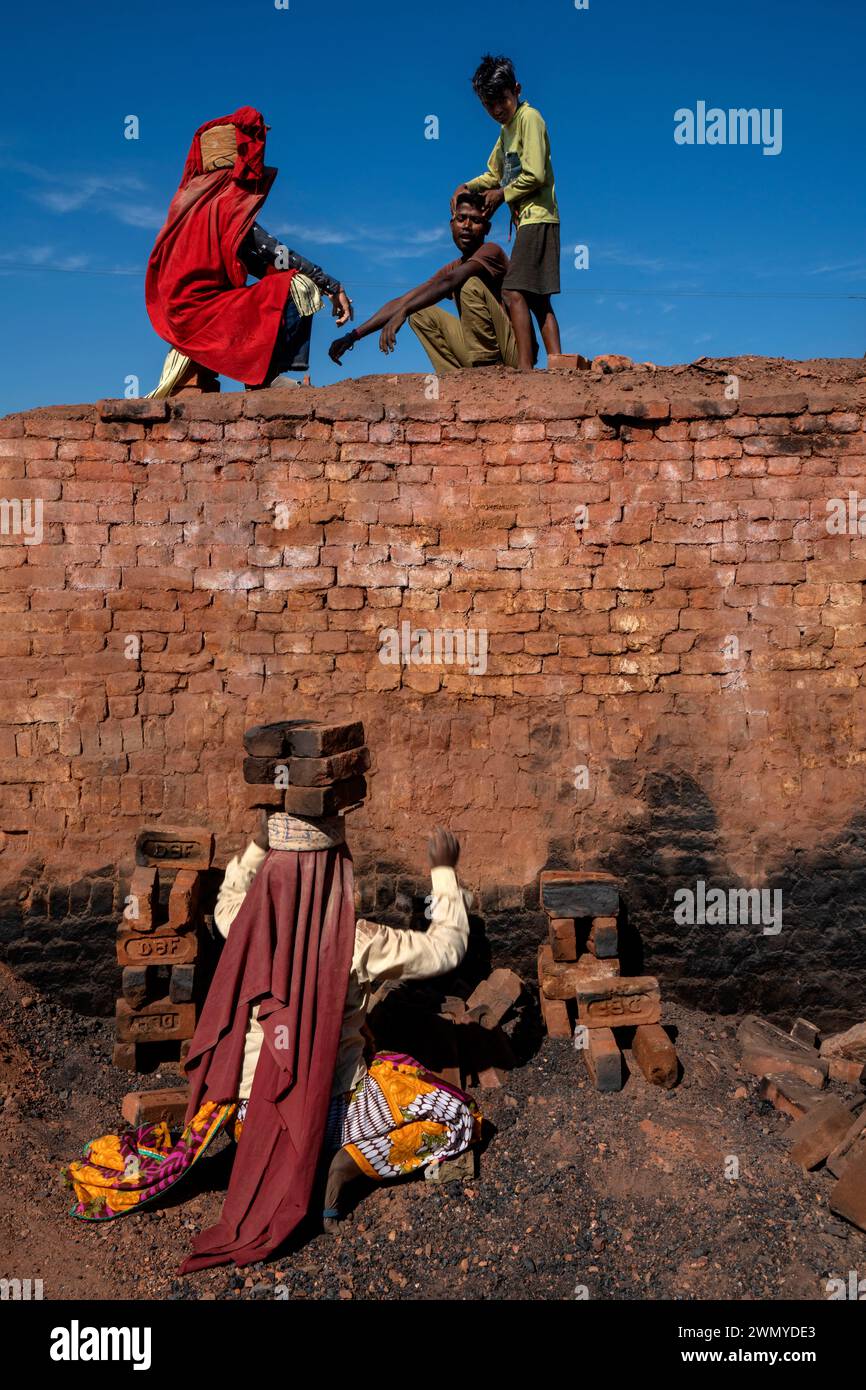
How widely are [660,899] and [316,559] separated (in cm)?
291

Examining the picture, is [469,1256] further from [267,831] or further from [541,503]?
[541,503]

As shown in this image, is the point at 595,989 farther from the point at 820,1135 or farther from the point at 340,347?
the point at 340,347

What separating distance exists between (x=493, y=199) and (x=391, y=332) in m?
1.16

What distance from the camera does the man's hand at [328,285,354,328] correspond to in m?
7.07

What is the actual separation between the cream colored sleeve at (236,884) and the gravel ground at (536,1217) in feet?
4.06

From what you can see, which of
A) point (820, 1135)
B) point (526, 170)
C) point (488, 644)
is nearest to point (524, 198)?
point (526, 170)

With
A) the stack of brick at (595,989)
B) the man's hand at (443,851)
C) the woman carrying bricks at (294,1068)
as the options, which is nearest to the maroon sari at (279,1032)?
the woman carrying bricks at (294,1068)

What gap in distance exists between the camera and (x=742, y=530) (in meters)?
6.17

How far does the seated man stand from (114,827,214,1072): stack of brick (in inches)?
154

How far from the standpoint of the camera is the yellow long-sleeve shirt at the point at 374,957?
418 cm

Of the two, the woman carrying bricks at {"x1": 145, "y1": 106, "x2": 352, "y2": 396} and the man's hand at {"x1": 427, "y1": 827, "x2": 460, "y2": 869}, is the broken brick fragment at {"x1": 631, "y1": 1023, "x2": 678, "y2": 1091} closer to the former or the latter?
the man's hand at {"x1": 427, "y1": 827, "x2": 460, "y2": 869}

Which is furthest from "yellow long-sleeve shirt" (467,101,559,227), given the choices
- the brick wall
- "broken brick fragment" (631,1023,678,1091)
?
"broken brick fragment" (631,1023,678,1091)

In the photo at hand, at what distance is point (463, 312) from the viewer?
7223 mm

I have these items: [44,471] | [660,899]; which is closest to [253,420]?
[44,471]
